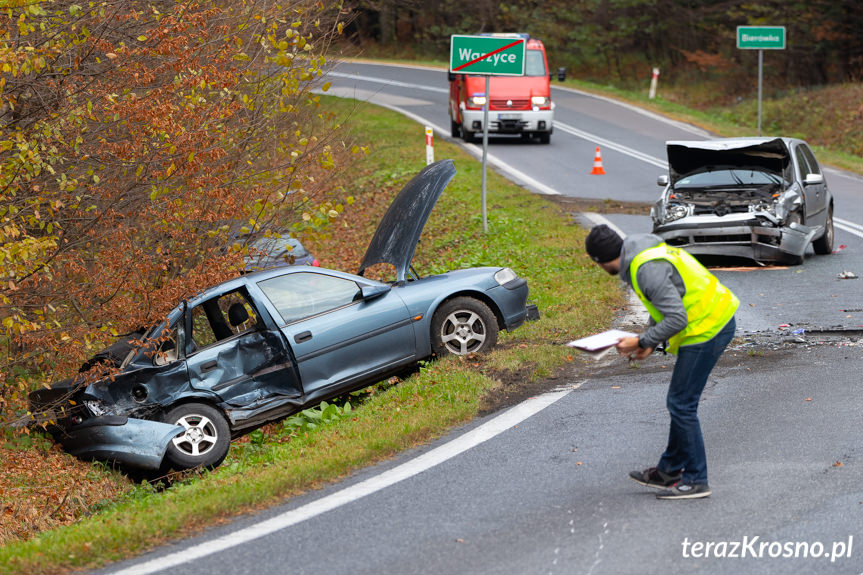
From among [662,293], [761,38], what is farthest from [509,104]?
[662,293]

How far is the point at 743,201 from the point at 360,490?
895 cm

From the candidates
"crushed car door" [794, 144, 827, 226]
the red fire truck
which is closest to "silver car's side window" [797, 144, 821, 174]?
"crushed car door" [794, 144, 827, 226]

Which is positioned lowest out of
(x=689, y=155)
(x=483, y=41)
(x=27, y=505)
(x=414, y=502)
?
(x=27, y=505)

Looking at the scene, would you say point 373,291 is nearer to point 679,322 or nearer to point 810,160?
point 679,322

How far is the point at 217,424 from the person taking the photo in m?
8.67

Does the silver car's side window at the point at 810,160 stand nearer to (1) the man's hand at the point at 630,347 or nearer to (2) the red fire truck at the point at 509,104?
(1) the man's hand at the point at 630,347

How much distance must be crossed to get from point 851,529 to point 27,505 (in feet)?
19.6

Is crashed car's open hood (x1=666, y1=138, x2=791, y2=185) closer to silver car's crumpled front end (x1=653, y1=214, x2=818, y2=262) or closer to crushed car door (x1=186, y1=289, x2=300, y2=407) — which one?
silver car's crumpled front end (x1=653, y1=214, x2=818, y2=262)

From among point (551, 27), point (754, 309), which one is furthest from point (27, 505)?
point (551, 27)

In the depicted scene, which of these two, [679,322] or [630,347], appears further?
[630,347]

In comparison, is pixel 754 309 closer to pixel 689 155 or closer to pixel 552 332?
pixel 552 332

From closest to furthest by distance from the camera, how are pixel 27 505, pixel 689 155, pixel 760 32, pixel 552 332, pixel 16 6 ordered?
pixel 16 6 < pixel 27 505 < pixel 552 332 < pixel 689 155 < pixel 760 32

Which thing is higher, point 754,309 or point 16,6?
point 16,6

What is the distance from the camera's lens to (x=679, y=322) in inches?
224
